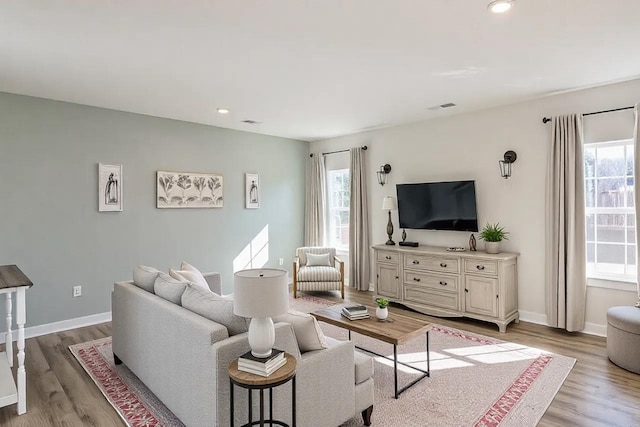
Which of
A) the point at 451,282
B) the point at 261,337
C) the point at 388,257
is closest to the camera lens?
the point at 261,337

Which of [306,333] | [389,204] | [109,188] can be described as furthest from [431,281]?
[109,188]

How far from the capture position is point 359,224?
6.10 m

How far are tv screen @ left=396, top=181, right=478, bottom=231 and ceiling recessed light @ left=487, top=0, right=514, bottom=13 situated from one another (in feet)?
8.92

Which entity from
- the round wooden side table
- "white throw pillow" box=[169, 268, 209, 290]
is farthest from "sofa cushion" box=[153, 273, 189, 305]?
→ the round wooden side table

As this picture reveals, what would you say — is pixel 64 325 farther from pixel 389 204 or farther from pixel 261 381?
pixel 389 204

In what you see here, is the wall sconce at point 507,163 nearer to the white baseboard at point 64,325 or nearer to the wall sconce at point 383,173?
the wall sconce at point 383,173

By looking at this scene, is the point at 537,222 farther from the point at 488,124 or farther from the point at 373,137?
the point at 373,137

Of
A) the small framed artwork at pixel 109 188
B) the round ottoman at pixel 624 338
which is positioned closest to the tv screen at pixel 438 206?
the round ottoman at pixel 624 338

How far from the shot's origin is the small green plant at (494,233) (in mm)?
4498

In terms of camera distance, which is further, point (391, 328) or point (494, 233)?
point (494, 233)

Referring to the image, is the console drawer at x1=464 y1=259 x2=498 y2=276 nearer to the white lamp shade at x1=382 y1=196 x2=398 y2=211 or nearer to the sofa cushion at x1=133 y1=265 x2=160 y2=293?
the white lamp shade at x1=382 y1=196 x2=398 y2=211

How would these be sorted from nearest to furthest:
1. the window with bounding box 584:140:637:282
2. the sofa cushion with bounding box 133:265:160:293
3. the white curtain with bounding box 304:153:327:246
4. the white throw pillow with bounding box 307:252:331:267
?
the sofa cushion with bounding box 133:265:160:293 < the window with bounding box 584:140:637:282 < the white throw pillow with bounding box 307:252:331:267 < the white curtain with bounding box 304:153:327:246

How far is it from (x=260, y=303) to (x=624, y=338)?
3201mm

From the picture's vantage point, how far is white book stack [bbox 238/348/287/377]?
1.80m
